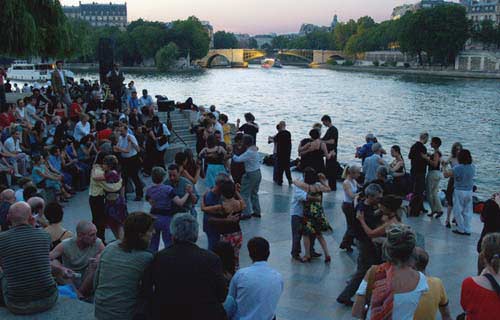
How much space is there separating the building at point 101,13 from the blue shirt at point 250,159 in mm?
187799

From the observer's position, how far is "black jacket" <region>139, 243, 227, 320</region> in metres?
3.60

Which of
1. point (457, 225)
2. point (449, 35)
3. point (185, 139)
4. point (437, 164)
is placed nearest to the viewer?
point (457, 225)

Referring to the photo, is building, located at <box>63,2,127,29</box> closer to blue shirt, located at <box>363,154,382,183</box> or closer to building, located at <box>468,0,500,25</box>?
building, located at <box>468,0,500,25</box>

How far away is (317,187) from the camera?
7.21m

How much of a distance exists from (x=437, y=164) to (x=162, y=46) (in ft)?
393

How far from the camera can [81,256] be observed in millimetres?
5062

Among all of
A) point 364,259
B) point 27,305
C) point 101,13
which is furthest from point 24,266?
point 101,13

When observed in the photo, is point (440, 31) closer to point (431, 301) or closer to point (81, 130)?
point (81, 130)

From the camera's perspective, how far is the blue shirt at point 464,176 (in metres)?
8.92

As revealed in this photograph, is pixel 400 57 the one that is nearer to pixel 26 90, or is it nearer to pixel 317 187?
pixel 26 90

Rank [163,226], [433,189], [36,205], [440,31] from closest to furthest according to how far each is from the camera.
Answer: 1. [36,205]
2. [163,226]
3. [433,189]
4. [440,31]

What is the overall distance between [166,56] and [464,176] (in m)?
109

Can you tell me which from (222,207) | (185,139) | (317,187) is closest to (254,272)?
(222,207)

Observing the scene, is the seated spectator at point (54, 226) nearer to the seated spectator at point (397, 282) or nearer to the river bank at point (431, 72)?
the seated spectator at point (397, 282)
